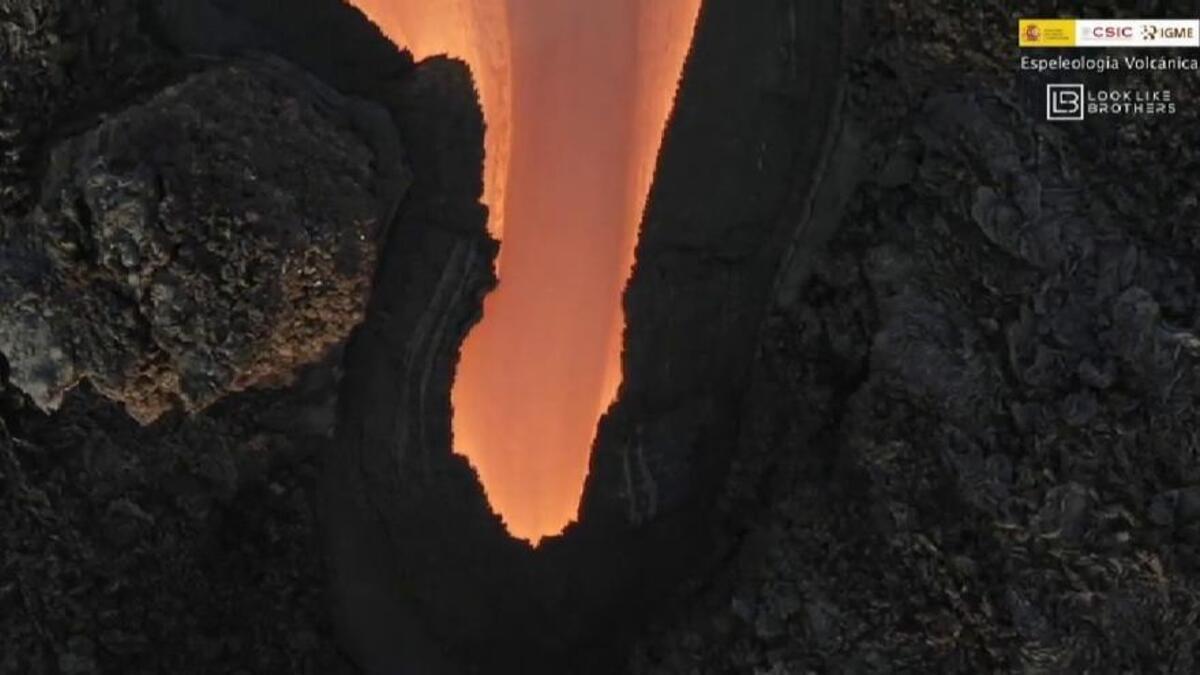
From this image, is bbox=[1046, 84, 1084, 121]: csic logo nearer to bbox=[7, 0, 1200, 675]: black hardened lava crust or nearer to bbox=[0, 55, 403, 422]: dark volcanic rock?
bbox=[7, 0, 1200, 675]: black hardened lava crust

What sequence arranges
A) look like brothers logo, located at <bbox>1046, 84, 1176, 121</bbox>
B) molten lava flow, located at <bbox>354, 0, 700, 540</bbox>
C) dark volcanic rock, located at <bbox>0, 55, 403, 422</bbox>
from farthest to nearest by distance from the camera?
molten lava flow, located at <bbox>354, 0, 700, 540</bbox> → look like brothers logo, located at <bbox>1046, 84, 1176, 121</bbox> → dark volcanic rock, located at <bbox>0, 55, 403, 422</bbox>

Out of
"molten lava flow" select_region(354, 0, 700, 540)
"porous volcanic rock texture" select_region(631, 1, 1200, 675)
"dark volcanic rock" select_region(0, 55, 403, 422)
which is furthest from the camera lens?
"molten lava flow" select_region(354, 0, 700, 540)

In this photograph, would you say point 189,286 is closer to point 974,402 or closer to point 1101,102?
point 974,402

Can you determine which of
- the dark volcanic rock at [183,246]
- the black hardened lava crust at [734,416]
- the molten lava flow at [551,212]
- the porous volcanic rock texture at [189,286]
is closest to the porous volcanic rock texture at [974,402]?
the black hardened lava crust at [734,416]

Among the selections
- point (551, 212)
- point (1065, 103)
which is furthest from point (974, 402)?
point (551, 212)

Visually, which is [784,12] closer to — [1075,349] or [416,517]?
[1075,349]

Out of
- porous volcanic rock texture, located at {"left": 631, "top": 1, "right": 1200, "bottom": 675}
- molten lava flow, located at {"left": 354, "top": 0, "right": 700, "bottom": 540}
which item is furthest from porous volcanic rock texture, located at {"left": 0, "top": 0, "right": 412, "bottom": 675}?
porous volcanic rock texture, located at {"left": 631, "top": 1, "right": 1200, "bottom": 675}
